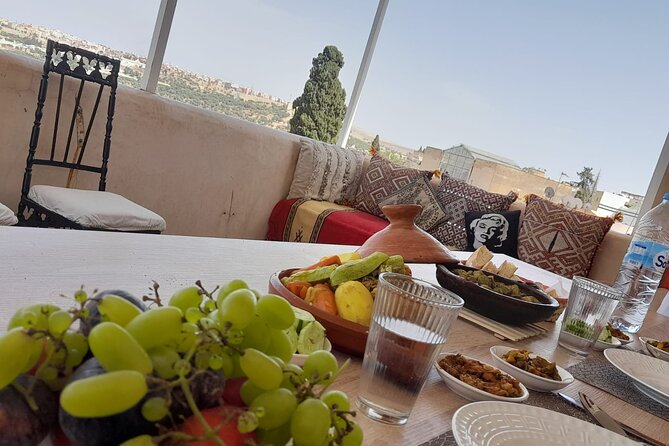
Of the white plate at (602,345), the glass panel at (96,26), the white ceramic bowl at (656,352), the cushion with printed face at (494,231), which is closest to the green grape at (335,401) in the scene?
the white plate at (602,345)

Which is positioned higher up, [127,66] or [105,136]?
[127,66]

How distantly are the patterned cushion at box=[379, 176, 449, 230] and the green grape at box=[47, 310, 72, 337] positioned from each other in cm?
359

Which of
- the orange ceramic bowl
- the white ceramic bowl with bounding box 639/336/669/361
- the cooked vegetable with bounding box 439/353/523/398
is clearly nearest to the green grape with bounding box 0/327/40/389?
the orange ceramic bowl

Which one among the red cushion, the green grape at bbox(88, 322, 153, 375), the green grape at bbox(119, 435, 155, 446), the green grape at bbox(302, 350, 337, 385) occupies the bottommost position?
the red cushion

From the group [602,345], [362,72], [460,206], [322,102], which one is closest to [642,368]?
[602,345]

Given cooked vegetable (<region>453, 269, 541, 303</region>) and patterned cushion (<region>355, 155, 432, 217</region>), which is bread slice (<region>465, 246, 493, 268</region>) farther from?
patterned cushion (<region>355, 155, 432, 217</region>)

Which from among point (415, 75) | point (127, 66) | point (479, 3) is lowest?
point (127, 66)

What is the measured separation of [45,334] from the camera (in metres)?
0.27

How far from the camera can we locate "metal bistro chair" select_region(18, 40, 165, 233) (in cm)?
208

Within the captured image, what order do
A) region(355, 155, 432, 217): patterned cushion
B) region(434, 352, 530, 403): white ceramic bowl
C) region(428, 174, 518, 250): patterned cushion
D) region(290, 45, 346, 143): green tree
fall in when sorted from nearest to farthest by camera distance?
region(434, 352, 530, 403): white ceramic bowl < region(428, 174, 518, 250): patterned cushion < region(355, 155, 432, 217): patterned cushion < region(290, 45, 346, 143): green tree

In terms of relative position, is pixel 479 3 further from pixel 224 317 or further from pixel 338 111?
pixel 224 317

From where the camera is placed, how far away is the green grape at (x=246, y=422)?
0.84 feet

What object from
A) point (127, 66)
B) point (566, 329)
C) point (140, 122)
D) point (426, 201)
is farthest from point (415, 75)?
point (566, 329)

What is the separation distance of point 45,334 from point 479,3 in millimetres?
6787
